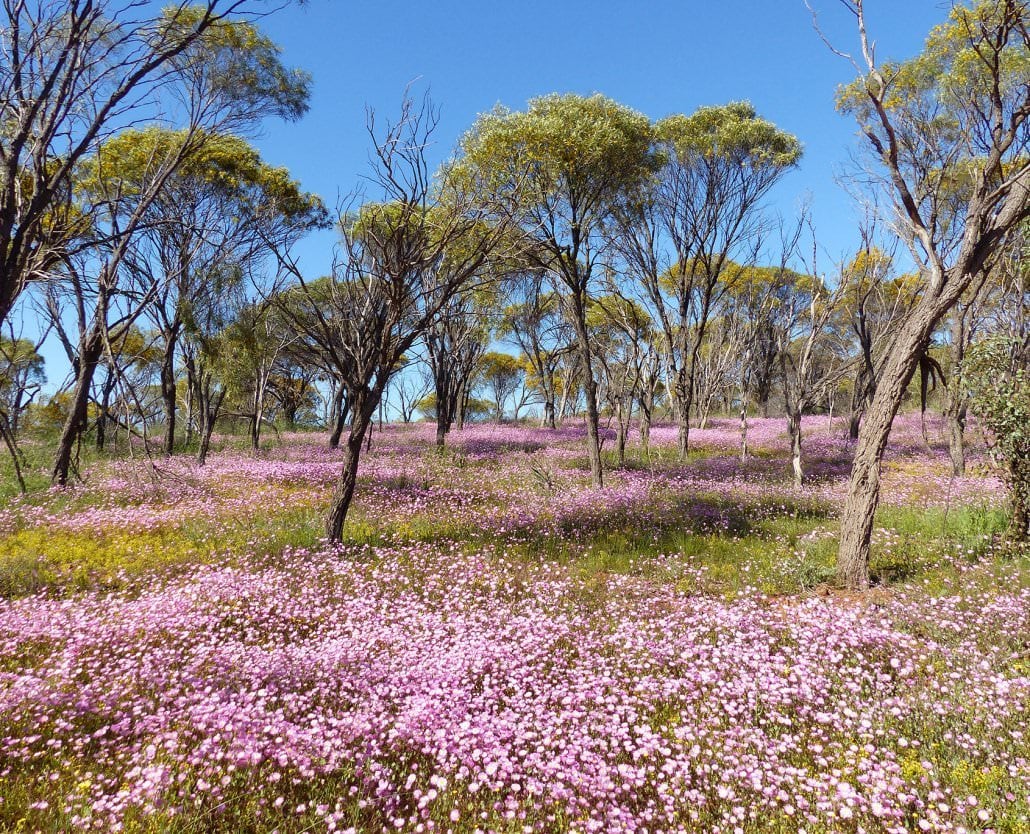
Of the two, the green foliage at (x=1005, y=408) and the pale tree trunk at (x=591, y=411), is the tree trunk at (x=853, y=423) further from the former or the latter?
the green foliage at (x=1005, y=408)

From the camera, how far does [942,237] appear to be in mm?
17578

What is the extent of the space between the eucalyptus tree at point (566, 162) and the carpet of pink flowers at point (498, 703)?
7.76 metres

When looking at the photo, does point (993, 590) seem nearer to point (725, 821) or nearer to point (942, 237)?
point (725, 821)

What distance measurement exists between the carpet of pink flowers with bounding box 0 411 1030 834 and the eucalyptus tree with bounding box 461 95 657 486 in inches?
306

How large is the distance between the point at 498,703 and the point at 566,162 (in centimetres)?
1298

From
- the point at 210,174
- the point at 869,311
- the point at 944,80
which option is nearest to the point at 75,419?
the point at 210,174

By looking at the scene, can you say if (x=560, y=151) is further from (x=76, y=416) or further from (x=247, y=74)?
(x=76, y=416)

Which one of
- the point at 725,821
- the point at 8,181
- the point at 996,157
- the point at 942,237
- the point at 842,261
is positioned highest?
the point at 942,237

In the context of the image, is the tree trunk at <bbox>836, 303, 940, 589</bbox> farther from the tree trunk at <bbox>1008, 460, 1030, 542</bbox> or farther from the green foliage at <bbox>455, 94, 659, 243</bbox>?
the green foliage at <bbox>455, 94, 659, 243</bbox>

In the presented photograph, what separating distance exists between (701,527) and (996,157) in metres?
6.84

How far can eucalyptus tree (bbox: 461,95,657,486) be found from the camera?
1339cm

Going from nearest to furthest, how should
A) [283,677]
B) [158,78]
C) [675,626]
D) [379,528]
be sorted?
[283,677] → [158,78] → [675,626] → [379,528]

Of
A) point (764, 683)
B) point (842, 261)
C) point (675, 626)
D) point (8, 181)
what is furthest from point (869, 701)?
point (842, 261)

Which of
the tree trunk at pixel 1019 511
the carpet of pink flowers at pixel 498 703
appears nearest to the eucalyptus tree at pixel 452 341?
the carpet of pink flowers at pixel 498 703
